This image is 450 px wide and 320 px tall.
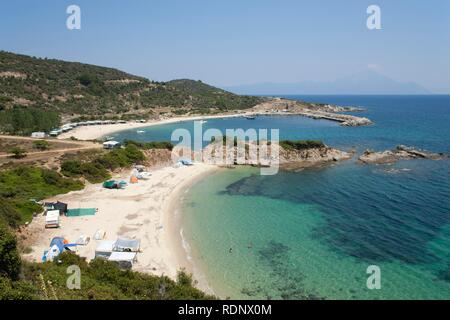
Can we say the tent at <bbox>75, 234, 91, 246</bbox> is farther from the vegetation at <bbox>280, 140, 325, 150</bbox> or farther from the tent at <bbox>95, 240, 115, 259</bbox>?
the vegetation at <bbox>280, 140, 325, 150</bbox>

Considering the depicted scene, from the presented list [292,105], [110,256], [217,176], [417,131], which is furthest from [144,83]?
[110,256]

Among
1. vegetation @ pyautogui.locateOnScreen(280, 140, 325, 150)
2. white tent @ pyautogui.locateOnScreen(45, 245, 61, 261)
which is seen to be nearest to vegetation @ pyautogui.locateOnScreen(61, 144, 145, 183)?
white tent @ pyautogui.locateOnScreen(45, 245, 61, 261)

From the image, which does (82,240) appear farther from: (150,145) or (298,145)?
(298,145)

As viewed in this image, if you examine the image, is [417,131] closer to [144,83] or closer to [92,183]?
[92,183]

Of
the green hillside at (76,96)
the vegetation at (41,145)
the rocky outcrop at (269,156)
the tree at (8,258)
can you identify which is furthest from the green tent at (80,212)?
the green hillside at (76,96)

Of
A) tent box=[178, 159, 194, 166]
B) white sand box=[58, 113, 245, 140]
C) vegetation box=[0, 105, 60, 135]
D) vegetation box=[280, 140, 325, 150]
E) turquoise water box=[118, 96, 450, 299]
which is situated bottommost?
turquoise water box=[118, 96, 450, 299]
